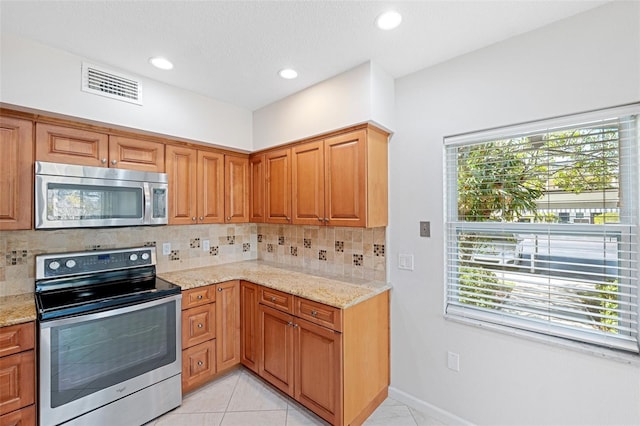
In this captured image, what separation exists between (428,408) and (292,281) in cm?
135

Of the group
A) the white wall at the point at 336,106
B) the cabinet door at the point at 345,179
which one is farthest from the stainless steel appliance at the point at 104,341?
the white wall at the point at 336,106

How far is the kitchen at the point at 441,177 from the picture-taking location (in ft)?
4.91

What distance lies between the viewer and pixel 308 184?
2.43 m

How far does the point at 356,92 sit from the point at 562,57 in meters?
1.19

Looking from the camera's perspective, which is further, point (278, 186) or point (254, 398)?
point (278, 186)

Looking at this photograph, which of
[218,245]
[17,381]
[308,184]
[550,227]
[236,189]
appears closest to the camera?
[17,381]

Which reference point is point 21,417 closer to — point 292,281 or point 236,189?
point 292,281

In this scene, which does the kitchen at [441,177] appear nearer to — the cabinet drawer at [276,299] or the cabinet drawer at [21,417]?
the cabinet drawer at [276,299]

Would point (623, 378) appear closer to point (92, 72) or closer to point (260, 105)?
point (260, 105)

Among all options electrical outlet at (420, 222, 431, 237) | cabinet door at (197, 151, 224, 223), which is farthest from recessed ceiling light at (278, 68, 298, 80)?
electrical outlet at (420, 222, 431, 237)

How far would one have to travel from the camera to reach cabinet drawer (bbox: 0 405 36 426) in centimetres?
150

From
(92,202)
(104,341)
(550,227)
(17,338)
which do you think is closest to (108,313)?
(104,341)

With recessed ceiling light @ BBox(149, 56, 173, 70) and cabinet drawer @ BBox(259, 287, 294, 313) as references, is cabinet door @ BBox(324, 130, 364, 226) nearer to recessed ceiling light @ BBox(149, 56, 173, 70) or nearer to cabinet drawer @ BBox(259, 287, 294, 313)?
cabinet drawer @ BBox(259, 287, 294, 313)

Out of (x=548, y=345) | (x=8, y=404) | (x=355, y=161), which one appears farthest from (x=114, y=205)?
(x=548, y=345)
